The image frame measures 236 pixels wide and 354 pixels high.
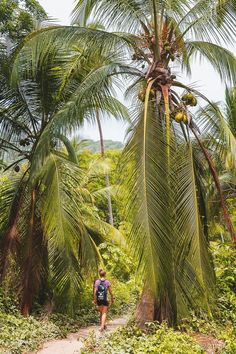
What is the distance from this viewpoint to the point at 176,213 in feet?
18.4

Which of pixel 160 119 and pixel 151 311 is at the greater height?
pixel 160 119

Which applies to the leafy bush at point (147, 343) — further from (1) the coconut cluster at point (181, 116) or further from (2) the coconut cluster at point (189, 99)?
(2) the coconut cluster at point (189, 99)

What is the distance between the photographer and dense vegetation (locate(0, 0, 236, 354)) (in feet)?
17.5

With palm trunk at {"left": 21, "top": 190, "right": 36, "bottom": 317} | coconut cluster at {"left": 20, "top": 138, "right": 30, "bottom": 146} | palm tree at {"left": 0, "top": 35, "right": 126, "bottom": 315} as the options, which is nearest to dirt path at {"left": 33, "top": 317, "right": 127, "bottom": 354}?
palm tree at {"left": 0, "top": 35, "right": 126, "bottom": 315}

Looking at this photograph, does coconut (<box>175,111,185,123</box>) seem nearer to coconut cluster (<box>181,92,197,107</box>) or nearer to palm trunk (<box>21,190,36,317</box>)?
coconut cluster (<box>181,92,197,107</box>)

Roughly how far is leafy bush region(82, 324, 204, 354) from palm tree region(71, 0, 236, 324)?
0.30 m

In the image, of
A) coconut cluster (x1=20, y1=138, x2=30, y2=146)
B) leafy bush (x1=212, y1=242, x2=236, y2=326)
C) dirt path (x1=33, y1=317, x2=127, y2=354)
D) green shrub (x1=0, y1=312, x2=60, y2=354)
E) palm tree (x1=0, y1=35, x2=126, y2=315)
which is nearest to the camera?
green shrub (x1=0, y1=312, x2=60, y2=354)

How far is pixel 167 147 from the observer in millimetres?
5582

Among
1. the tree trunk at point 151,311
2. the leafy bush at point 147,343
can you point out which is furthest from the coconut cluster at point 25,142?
the leafy bush at point 147,343

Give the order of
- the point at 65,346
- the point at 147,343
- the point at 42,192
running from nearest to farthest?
1. the point at 147,343
2. the point at 65,346
3. the point at 42,192

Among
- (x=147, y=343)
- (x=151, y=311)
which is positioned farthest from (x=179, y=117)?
(x=147, y=343)

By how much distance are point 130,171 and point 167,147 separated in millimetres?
583

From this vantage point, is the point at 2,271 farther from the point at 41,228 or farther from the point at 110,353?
the point at 110,353

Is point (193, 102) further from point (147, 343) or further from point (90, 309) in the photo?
point (90, 309)
